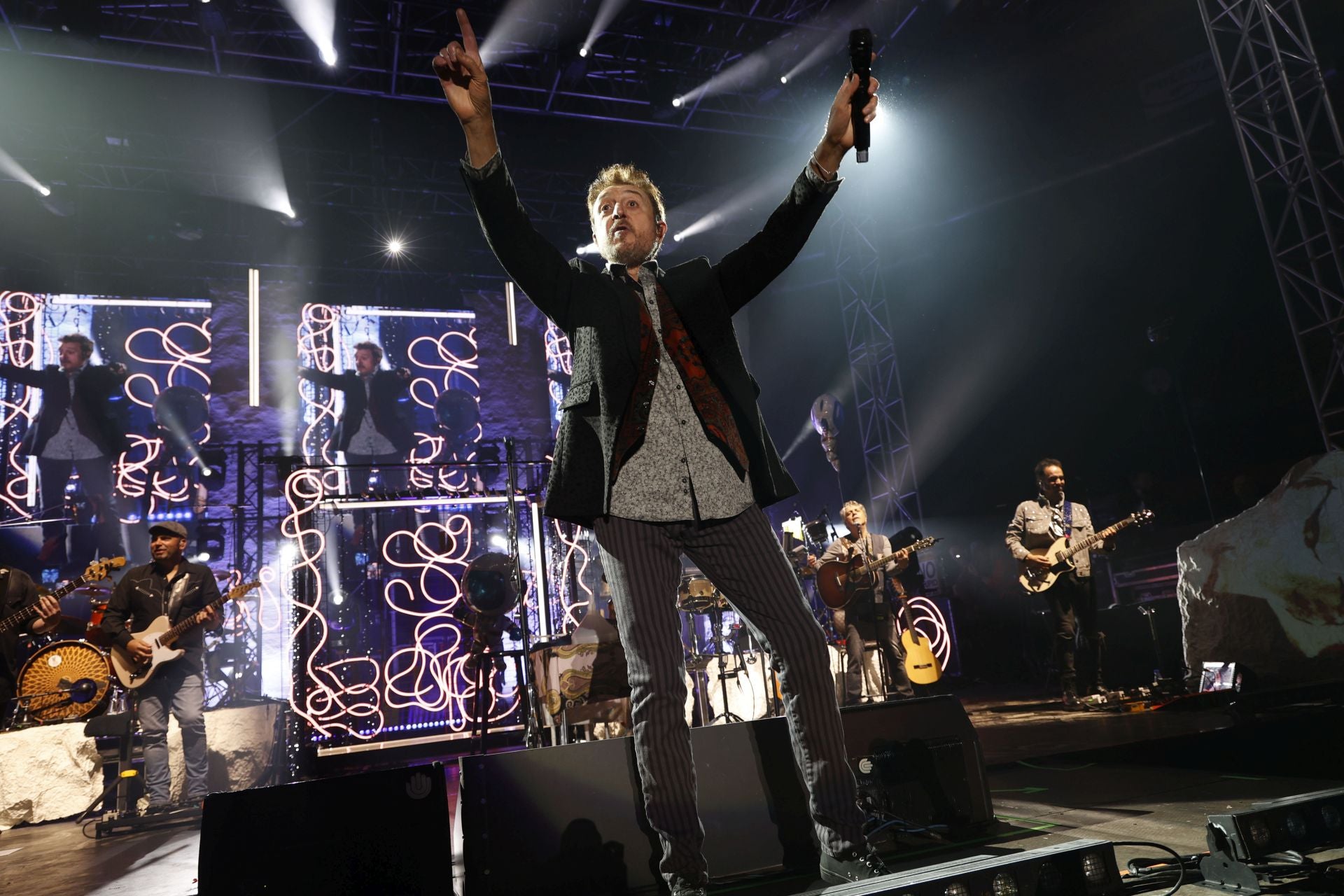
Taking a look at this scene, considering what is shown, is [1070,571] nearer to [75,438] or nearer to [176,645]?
[176,645]

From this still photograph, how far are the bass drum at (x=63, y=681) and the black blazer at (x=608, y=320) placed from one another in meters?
6.10

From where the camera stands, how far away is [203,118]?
1045cm

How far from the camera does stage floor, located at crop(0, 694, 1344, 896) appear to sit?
2100 mm

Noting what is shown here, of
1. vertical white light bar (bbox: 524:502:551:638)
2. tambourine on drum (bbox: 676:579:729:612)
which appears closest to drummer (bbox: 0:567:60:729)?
vertical white light bar (bbox: 524:502:551:638)

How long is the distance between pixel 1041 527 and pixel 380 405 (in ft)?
31.8

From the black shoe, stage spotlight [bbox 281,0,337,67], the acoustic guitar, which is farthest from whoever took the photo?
stage spotlight [bbox 281,0,337,67]

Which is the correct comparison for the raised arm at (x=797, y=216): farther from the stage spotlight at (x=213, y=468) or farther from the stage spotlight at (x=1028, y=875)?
the stage spotlight at (x=213, y=468)

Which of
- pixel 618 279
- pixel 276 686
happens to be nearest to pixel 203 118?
pixel 276 686

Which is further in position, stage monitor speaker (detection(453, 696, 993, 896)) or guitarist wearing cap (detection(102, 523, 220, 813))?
guitarist wearing cap (detection(102, 523, 220, 813))

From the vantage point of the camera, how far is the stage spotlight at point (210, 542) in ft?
37.7

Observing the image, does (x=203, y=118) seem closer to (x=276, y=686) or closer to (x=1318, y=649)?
(x=276, y=686)

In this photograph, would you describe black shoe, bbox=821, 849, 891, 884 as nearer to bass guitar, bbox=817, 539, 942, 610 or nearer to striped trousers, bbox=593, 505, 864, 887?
striped trousers, bbox=593, 505, 864, 887

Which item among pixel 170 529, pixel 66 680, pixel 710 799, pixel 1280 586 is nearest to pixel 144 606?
pixel 170 529

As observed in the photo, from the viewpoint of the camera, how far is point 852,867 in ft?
5.75
